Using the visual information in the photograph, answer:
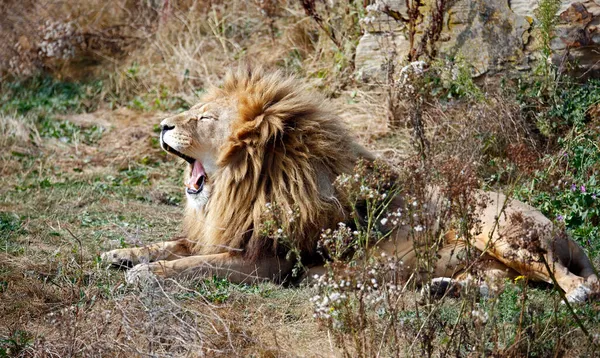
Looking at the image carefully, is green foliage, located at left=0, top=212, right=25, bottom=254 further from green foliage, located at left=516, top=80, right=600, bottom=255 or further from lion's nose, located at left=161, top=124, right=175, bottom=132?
green foliage, located at left=516, top=80, right=600, bottom=255

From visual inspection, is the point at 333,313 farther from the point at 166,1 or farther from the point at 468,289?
the point at 166,1

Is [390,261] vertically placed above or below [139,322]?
above

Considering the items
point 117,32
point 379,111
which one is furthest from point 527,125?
point 117,32

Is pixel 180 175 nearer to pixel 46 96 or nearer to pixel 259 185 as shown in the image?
pixel 259 185

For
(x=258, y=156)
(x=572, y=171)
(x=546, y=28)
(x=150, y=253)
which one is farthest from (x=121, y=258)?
(x=546, y=28)

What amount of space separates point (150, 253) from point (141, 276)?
2.00 feet

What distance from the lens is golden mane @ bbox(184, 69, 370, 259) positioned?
15.0 feet

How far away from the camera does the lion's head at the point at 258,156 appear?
4.58 m

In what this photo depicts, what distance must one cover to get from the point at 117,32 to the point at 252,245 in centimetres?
638

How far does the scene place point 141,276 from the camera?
13.8 ft

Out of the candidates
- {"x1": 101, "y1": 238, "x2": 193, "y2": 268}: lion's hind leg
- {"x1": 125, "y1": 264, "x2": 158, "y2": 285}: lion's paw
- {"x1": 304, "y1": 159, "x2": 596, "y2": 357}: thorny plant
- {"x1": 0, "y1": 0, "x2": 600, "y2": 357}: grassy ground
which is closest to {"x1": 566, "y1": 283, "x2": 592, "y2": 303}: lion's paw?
{"x1": 0, "y1": 0, "x2": 600, "y2": 357}: grassy ground

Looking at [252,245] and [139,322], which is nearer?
[139,322]

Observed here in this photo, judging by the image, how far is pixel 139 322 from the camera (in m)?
3.63

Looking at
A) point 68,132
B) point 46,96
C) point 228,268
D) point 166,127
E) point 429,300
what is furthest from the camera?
point 46,96
